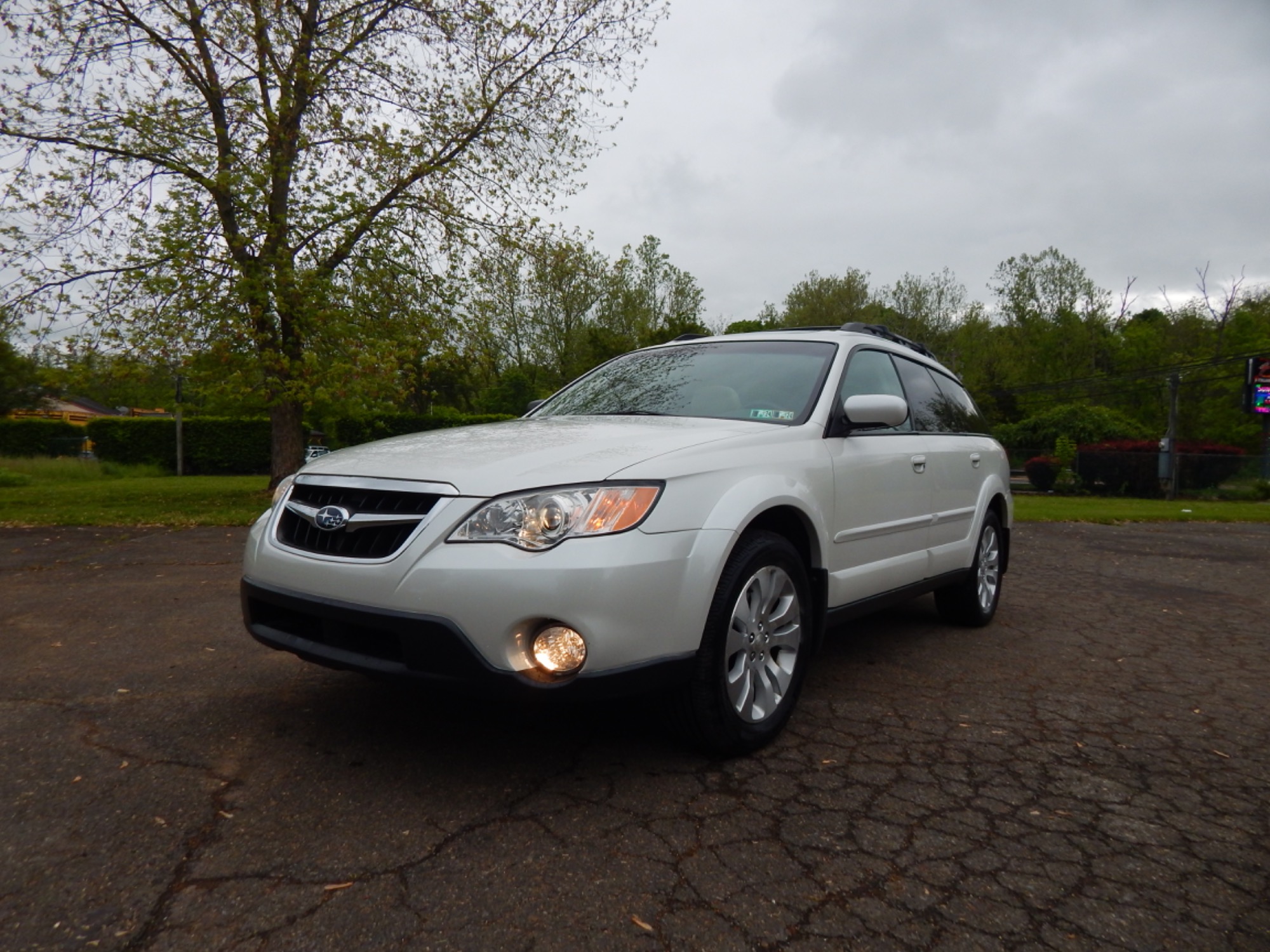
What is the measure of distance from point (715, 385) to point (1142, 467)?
3044 centimetres

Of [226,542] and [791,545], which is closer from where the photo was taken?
[791,545]

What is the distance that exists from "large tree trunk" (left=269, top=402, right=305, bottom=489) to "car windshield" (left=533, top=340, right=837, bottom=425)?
12109 mm

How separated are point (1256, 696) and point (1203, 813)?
178cm

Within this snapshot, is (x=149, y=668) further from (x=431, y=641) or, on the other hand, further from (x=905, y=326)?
(x=905, y=326)

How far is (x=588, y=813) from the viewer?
2727 mm

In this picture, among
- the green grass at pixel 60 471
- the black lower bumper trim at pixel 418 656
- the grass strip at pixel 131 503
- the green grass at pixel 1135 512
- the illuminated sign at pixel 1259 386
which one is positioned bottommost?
the green grass at pixel 1135 512

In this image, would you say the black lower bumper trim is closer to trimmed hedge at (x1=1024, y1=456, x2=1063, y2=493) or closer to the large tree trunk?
the large tree trunk

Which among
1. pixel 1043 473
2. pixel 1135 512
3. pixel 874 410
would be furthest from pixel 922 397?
pixel 1043 473

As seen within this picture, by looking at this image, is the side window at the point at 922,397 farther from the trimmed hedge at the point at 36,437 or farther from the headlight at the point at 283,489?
the trimmed hedge at the point at 36,437

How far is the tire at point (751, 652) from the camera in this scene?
2990 mm

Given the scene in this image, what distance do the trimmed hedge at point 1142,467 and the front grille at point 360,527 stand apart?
29.9 m

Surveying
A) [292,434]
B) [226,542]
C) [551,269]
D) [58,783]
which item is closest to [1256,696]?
[58,783]

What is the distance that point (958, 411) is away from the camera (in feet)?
18.5

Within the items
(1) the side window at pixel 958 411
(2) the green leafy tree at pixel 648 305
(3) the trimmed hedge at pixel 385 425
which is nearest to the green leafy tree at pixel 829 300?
(2) the green leafy tree at pixel 648 305
